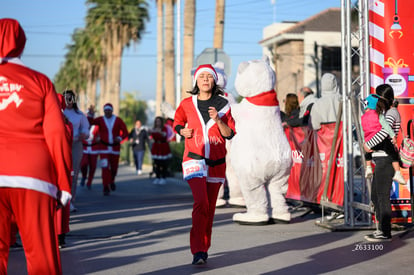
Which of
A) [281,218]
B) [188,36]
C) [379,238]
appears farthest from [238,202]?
[188,36]

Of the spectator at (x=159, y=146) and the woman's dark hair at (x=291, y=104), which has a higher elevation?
the woman's dark hair at (x=291, y=104)

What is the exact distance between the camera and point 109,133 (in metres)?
18.3

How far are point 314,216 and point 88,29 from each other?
182 feet

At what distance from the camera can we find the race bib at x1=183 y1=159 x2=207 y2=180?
25.7 feet

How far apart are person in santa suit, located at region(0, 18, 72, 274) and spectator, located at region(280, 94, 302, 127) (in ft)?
27.5

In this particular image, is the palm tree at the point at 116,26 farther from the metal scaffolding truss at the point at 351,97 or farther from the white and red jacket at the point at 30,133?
the white and red jacket at the point at 30,133

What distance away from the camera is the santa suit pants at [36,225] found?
4.70m

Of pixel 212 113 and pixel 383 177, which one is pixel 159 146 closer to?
pixel 383 177

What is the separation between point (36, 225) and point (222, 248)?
14.4ft

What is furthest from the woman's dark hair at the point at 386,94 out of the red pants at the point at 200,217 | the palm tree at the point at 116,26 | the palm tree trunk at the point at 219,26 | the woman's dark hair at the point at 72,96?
the palm tree at the point at 116,26

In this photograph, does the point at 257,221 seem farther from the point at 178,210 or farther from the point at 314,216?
the point at 178,210

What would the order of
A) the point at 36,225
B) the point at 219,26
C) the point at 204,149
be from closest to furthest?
the point at 36,225 → the point at 204,149 → the point at 219,26

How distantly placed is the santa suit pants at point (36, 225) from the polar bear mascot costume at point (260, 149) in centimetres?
634

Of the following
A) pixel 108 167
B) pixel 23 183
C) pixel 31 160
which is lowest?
pixel 108 167
